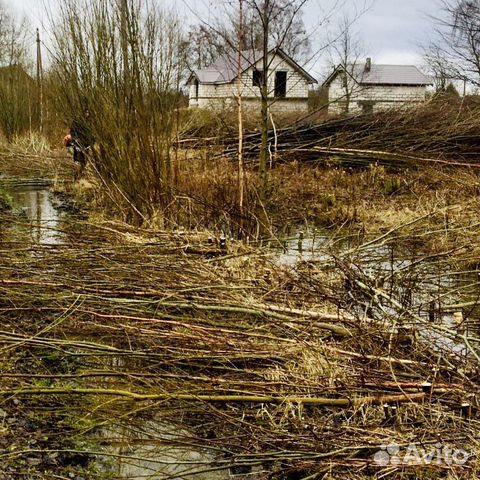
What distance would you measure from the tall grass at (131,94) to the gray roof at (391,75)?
1111 inches

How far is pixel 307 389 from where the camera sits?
310 centimetres

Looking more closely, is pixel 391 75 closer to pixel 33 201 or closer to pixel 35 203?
pixel 33 201

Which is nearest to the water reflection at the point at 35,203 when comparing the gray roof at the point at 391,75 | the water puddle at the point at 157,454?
the water puddle at the point at 157,454

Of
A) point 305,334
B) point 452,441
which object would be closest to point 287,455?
point 452,441

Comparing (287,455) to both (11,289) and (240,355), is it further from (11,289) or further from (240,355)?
(11,289)

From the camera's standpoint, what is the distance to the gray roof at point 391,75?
112 feet

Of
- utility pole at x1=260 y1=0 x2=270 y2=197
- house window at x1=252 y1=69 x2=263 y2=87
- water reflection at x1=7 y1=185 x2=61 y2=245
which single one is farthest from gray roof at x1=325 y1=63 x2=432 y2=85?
utility pole at x1=260 y1=0 x2=270 y2=197

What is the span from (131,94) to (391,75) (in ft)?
102

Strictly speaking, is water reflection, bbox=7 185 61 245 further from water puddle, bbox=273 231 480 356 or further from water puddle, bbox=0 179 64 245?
water puddle, bbox=273 231 480 356

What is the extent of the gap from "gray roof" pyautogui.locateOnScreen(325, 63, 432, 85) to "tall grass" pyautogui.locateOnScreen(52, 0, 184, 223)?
A: 28.2 m

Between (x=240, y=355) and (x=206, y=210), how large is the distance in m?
3.75

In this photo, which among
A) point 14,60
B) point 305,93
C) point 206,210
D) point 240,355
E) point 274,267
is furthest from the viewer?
point 305,93

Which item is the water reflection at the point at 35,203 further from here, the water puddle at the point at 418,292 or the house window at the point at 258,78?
the water puddle at the point at 418,292

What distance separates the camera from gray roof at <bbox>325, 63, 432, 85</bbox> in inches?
1346
